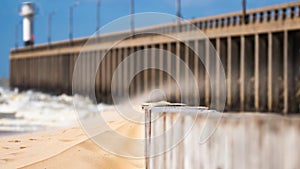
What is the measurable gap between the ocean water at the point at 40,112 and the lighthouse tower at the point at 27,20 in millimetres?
16510

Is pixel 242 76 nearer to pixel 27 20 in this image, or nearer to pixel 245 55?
pixel 245 55

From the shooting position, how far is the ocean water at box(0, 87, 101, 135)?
57.4 ft

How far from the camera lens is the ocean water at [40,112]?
17500 mm

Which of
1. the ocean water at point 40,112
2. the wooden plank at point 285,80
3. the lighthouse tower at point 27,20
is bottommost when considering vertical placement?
the ocean water at point 40,112

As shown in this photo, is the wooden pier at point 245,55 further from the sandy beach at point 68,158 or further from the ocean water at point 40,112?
the sandy beach at point 68,158

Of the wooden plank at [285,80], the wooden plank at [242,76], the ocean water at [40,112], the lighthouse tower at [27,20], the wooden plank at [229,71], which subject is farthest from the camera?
the lighthouse tower at [27,20]

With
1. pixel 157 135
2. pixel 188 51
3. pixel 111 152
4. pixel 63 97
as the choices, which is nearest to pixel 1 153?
pixel 111 152

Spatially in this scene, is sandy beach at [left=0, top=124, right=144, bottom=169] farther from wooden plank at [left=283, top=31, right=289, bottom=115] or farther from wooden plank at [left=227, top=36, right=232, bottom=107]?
wooden plank at [left=227, top=36, right=232, bottom=107]

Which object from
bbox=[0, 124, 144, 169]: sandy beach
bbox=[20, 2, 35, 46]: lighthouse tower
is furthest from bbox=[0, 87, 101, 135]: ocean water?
bbox=[20, 2, 35, 46]: lighthouse tower

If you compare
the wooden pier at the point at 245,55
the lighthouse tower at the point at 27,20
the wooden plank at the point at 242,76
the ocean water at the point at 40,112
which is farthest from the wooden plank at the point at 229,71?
the lighthouse tower at the point at 27,20

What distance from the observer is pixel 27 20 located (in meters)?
68.1

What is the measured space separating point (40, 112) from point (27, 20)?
45.8 m

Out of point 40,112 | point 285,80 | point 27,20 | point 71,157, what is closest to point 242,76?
point 285,80

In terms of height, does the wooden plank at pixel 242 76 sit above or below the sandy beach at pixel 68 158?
above
